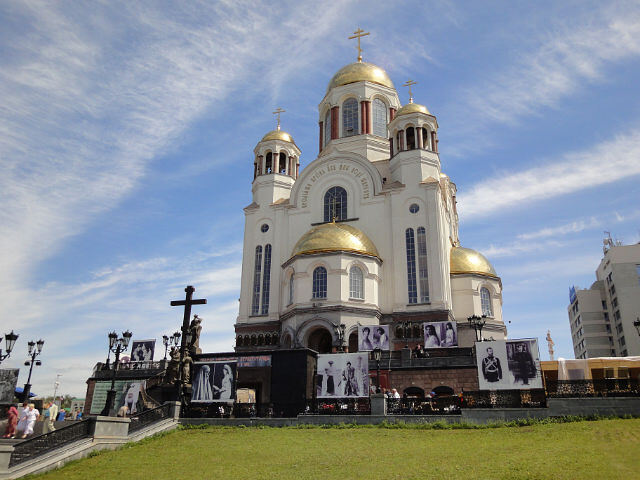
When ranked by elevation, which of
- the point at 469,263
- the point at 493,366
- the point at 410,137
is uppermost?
the point at 410,137

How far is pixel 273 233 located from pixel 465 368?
57.9 ft

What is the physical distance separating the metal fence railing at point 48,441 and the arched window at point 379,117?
32.4 metres

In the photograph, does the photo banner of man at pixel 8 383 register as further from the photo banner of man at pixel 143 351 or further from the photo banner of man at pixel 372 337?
the photo banner of man at pixel 372 337

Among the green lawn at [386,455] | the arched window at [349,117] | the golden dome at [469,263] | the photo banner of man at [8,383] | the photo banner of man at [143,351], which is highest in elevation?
the arched window at [349,117]

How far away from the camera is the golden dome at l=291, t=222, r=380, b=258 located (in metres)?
32.3

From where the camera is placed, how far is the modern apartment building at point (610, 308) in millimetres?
64938

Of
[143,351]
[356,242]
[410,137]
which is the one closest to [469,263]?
[356,242]

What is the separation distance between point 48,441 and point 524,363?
1618 centimetres

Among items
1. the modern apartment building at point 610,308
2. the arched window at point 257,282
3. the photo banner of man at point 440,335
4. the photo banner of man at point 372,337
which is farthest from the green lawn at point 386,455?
the modern apartment building at point 610,308

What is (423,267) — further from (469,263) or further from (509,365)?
(509,365)

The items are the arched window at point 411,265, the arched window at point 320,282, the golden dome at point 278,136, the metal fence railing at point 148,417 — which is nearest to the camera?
the metal fence railing at point 148,417

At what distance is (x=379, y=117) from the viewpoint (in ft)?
141

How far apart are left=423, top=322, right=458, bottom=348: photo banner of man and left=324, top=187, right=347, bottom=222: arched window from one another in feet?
37.8

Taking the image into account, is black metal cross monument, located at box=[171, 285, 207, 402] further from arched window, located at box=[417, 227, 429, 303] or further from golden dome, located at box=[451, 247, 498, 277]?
golden dome, located at box=[451, 247, 498, 277]
